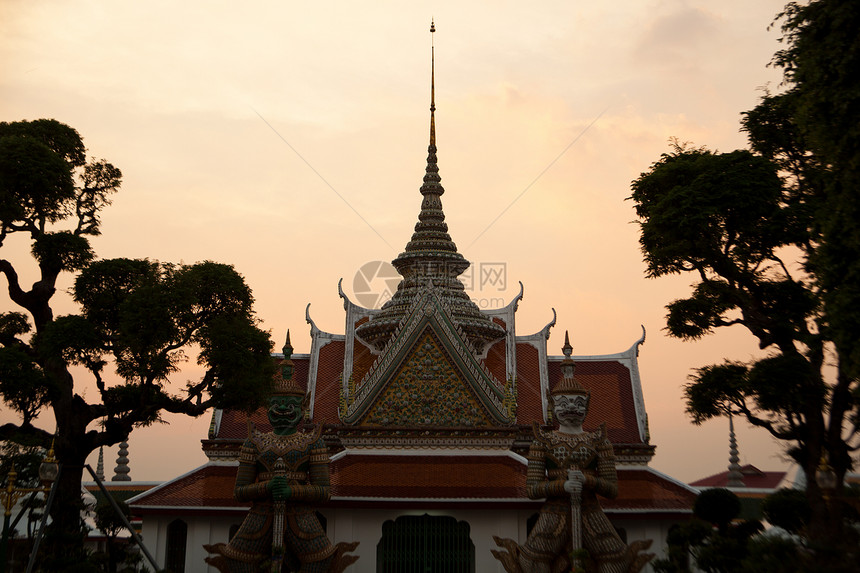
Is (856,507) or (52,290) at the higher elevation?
(52,290)

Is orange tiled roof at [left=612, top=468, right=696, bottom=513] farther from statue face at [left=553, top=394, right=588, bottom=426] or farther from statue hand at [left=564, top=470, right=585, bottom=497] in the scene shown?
statue hand at [left=564, top=470, right=585, bottom=497]

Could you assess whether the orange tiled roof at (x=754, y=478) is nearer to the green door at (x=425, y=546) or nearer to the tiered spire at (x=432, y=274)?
the tiered spire at (x=432, y=274)

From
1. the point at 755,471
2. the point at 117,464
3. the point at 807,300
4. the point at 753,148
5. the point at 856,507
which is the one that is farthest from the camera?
the point at 755,471

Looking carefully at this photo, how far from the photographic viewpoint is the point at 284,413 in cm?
1283

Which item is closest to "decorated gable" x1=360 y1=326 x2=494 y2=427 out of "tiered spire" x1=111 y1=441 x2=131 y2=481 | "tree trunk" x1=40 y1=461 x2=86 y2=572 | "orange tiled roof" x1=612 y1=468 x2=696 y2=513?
"orange tiled roof" x1=612 y1=468 x2=696 y2=513

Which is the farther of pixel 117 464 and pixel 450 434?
pixel 117 464

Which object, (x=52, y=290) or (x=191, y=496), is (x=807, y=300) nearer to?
(x=191, y=496)

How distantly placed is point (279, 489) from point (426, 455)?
5578 millimetres

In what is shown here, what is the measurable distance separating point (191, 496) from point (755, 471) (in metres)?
23.5

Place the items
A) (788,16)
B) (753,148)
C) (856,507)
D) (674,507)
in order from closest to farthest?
(856,507) < (788,16) < (753,148) < (674,507)

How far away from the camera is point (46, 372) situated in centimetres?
1437

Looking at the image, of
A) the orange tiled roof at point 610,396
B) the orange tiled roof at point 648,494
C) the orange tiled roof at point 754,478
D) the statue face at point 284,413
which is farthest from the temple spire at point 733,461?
the statue face at point 284,413

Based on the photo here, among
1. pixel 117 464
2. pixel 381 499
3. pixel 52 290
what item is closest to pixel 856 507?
pixel 381 499

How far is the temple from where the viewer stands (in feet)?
52.3
